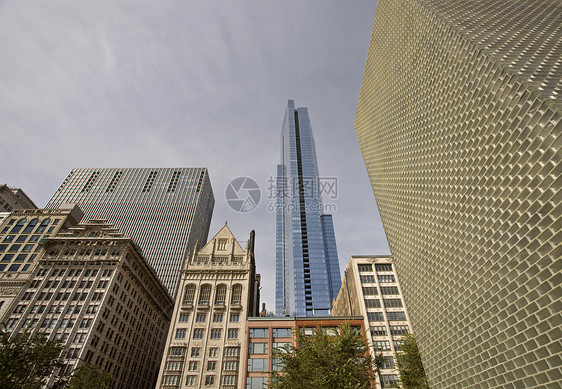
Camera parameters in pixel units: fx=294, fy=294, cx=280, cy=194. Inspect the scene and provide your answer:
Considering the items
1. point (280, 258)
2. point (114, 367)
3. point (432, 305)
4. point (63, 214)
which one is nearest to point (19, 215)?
point (63, 214)

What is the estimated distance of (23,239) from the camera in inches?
3002

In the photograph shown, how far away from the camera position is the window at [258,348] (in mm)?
58156

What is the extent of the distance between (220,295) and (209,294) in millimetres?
2467

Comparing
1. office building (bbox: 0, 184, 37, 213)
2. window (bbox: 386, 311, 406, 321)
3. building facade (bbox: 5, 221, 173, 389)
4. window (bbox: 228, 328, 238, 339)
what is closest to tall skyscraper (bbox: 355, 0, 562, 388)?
window (bbox: 386, 311, 406, 321)

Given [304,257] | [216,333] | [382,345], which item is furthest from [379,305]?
[304,257]

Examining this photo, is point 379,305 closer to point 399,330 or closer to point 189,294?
point 399,330

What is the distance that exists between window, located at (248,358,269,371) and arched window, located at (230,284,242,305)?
39.2 ft

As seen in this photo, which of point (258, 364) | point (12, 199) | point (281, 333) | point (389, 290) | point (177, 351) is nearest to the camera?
point (258, 364)

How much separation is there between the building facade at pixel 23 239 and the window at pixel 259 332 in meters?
51.8

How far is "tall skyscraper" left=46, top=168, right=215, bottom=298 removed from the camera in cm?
12938

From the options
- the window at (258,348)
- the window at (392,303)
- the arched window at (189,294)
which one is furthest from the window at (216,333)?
the window at (392,303)

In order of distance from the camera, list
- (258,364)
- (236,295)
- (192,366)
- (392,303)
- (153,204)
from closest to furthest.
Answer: (192,366) < (258,364) < (236,295) < (392,303) < (153,204)

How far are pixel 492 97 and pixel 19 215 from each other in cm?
10752

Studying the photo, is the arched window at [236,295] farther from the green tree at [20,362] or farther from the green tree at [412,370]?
the green tree at [412,370]
